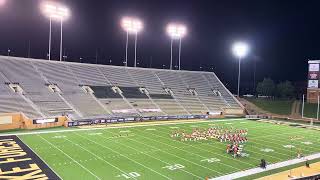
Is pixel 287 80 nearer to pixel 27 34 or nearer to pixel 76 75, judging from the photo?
pixel 76 75

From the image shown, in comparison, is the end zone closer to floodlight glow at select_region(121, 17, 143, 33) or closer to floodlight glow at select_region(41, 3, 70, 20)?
floodlight glow at select_region(41, 3, 70, 20)

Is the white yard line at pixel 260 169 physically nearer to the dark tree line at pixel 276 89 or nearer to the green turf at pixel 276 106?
the green turf at pixel 276 106

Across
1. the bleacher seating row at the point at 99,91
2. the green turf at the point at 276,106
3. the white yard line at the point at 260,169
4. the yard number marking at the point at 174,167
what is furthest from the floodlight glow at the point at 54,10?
the green turf at the point at 276,106

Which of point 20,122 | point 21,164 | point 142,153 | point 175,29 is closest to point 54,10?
point 20,122

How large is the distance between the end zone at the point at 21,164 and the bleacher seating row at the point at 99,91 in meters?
12.0

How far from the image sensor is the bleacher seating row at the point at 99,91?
36.4 metres

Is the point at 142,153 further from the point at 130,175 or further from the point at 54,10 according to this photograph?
the point at 54,10

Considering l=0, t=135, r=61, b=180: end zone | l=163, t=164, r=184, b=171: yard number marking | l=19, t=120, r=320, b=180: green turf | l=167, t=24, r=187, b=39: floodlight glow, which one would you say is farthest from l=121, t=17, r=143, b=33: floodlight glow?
l=163, t=164, r=184, b=171: yard number marking

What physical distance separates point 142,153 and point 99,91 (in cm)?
2392

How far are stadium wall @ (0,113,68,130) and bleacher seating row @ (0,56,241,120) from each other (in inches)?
71.6

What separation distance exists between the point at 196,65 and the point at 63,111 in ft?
155

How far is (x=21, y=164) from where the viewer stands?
17797 mm

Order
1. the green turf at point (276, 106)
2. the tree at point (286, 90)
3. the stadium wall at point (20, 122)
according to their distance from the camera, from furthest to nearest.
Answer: the tree at point (286, 90) → the green turf at point (276, 106) → the stadium wall at point (20, 122)

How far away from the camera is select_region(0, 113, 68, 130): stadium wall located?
1187 inches
